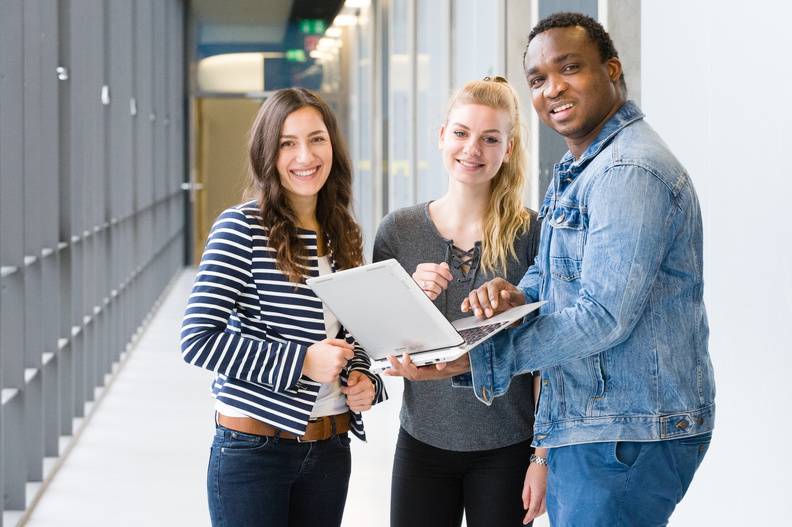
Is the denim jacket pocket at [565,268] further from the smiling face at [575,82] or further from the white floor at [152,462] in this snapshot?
the white floor at [152,462]

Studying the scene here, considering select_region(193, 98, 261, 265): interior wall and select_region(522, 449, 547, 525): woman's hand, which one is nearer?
select_region(522, 449, 547, 525): woman's hand

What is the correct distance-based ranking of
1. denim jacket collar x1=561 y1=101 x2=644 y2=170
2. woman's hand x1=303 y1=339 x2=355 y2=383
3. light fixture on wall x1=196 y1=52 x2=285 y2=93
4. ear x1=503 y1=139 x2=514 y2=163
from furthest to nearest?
light fixture on wall x1=196 y1=52 x2=285 y2=93 < ear x1=503 y1=139 x2=514 y2=163 < woman's hand x1=303 y1=339 x2=355 y2=383 < denim jacket collar x1=561 y1=101 x2=644 y2=170

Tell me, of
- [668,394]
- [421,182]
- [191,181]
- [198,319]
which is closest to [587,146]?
[668,394]

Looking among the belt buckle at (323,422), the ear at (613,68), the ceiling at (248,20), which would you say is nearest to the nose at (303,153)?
the belt buckle at (323,422)

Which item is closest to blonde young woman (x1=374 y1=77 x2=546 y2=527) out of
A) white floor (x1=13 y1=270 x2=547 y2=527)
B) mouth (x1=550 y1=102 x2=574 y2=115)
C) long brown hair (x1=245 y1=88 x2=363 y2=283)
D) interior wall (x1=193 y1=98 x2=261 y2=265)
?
long brown hair (x1=245 y1=88 x2=363 y2=283)

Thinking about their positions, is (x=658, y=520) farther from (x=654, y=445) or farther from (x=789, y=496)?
(x=789, y=496)

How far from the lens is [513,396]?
2.11 meters

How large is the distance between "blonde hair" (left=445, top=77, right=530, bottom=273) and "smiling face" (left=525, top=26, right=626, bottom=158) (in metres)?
0.58

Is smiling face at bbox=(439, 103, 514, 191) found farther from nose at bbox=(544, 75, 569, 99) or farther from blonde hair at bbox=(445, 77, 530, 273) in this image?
nose at bbox=(544, 75, 569, 99)

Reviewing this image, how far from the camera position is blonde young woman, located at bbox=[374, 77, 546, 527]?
2.09 metres

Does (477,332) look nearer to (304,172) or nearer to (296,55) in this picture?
(304,172)

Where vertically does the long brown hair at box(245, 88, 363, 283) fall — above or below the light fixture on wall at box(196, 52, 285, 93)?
below

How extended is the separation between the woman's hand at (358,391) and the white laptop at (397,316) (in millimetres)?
254

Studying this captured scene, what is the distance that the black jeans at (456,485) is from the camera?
208 cm
